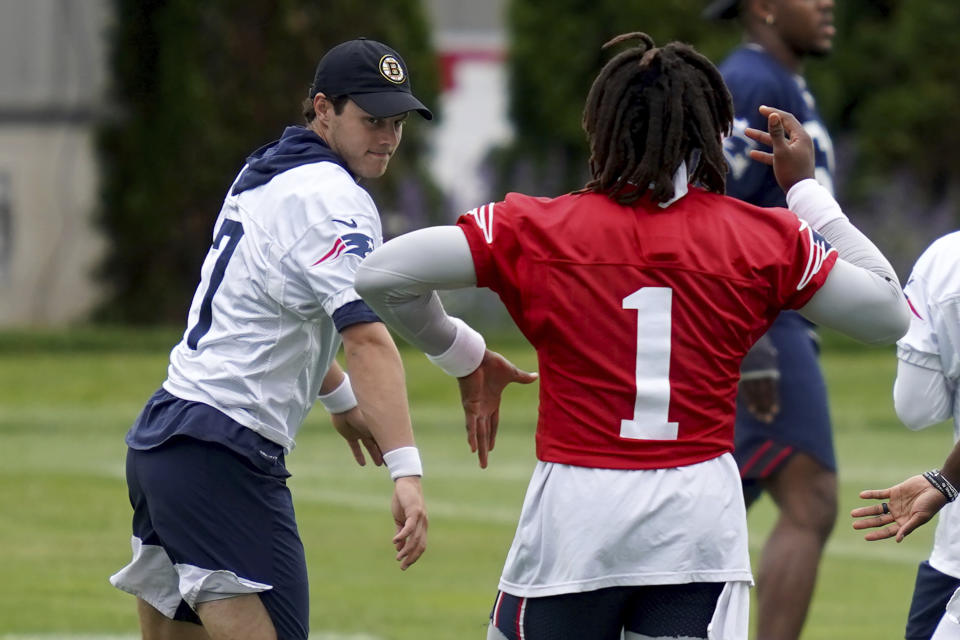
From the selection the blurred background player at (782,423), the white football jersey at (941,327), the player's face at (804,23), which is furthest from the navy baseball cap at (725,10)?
the white football jersey at (941,327)

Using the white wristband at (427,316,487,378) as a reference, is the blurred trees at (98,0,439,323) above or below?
below

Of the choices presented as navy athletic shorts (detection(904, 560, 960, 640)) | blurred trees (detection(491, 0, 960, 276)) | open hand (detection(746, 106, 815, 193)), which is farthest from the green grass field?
blurred trees (detection(491, 0, 960, 276))

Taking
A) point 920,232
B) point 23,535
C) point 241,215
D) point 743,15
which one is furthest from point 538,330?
point 920,232

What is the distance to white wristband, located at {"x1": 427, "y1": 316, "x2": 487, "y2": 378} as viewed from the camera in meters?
4.27

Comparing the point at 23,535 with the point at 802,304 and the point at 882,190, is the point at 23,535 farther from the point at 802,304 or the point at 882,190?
the point at 882,190

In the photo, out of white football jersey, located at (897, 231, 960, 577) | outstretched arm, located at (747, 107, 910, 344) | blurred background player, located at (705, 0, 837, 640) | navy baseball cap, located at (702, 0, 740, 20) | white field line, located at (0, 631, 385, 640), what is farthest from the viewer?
white field line, located at (0, 631, 385, 640)

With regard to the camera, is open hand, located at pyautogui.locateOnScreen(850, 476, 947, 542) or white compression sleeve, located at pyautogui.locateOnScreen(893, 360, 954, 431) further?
white compression sleeve, located at pyautogui.locateOnScreen(893, 360, 954, 431)

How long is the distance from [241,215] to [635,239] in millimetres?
1322

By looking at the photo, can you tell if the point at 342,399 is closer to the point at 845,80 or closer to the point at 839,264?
the point at 839,264

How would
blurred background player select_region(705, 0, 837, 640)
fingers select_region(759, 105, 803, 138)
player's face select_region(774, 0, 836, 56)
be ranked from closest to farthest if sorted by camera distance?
fingers select_region(759, 105, 803, 138), blurred background player select_region(705, 0, 837, 640), player's face select_region(774, 0, 836, 56)

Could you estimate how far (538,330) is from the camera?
3.77 metres

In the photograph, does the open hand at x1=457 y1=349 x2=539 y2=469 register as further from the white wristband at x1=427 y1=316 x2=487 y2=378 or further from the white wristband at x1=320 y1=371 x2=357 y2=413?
the white wristband at x1=320 y1=371 x2=357 y2=413

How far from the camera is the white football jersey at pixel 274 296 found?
14.5 ft

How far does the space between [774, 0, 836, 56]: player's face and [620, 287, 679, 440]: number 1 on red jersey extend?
3066 mm
